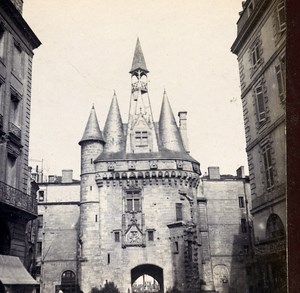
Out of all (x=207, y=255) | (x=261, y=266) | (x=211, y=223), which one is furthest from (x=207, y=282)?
(x=261, y=266)

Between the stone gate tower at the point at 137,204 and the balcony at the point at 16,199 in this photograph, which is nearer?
the balcony at the point at 16,199

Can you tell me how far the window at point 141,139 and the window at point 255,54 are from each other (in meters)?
19.1

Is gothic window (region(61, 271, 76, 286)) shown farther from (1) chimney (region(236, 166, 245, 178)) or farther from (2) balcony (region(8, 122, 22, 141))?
(2) balcony (region(8, 122, 22, 141))

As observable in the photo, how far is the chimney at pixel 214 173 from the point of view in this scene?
42.2 metres

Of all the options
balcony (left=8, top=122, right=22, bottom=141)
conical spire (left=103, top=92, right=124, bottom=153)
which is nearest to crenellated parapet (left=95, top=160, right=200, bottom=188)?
conical spire (left=103, top=92, right=124, bottom=153)

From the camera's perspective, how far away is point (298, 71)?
3.45m

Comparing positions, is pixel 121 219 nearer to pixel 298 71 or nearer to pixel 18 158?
pixel 18 158

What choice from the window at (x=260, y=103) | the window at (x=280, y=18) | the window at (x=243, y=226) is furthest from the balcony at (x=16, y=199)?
the window at (x=243, y=226)

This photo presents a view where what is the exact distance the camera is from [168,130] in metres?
38.3

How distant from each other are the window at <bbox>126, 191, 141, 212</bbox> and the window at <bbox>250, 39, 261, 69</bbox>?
60.6 ft

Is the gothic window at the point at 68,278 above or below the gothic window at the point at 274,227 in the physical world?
below

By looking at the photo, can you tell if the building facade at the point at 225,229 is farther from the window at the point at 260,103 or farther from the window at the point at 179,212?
the window at the point at 260,103

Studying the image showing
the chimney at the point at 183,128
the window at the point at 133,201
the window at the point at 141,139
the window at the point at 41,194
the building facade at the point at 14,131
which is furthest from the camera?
the window at the point at 41,194

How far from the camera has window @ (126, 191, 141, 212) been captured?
34.2 metres
